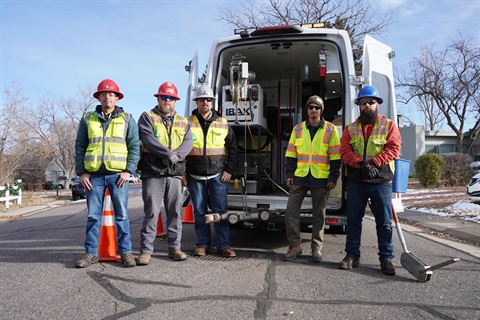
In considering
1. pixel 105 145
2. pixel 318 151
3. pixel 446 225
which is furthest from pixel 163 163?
pixel 446 225

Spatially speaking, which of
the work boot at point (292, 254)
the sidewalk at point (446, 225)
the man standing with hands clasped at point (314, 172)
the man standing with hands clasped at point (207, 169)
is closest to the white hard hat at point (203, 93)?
the man standing with hands clasped at point (207, 169)

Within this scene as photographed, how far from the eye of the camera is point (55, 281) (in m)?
3.71

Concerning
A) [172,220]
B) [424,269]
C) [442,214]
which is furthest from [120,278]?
[442,214]

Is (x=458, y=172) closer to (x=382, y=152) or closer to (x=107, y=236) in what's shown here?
(x=382, y=152)

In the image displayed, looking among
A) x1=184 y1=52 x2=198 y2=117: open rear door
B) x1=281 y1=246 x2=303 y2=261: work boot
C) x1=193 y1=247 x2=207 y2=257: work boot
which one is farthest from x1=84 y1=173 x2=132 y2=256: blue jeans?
x1=281 y1=246 x2=303 y2=261: work boot

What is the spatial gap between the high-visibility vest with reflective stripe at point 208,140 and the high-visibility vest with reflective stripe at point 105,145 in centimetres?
86

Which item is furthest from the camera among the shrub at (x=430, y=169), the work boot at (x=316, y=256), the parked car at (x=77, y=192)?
the parked car at (x=77, y=192)

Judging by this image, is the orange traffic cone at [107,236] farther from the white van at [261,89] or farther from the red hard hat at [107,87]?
the white van at [261,89]

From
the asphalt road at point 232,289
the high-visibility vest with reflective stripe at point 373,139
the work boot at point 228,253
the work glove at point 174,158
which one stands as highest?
the high-visibility vest with reflective stripe at point 373,139

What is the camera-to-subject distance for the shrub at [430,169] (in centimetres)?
1666

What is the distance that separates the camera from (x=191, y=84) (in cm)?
540

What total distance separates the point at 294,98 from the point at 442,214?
4.72 m

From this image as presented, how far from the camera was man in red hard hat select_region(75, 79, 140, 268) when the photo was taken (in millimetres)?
4301

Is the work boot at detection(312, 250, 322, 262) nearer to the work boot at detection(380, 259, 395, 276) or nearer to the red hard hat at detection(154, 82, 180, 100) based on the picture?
the work boot at detection(380, 259, 395, 276)
